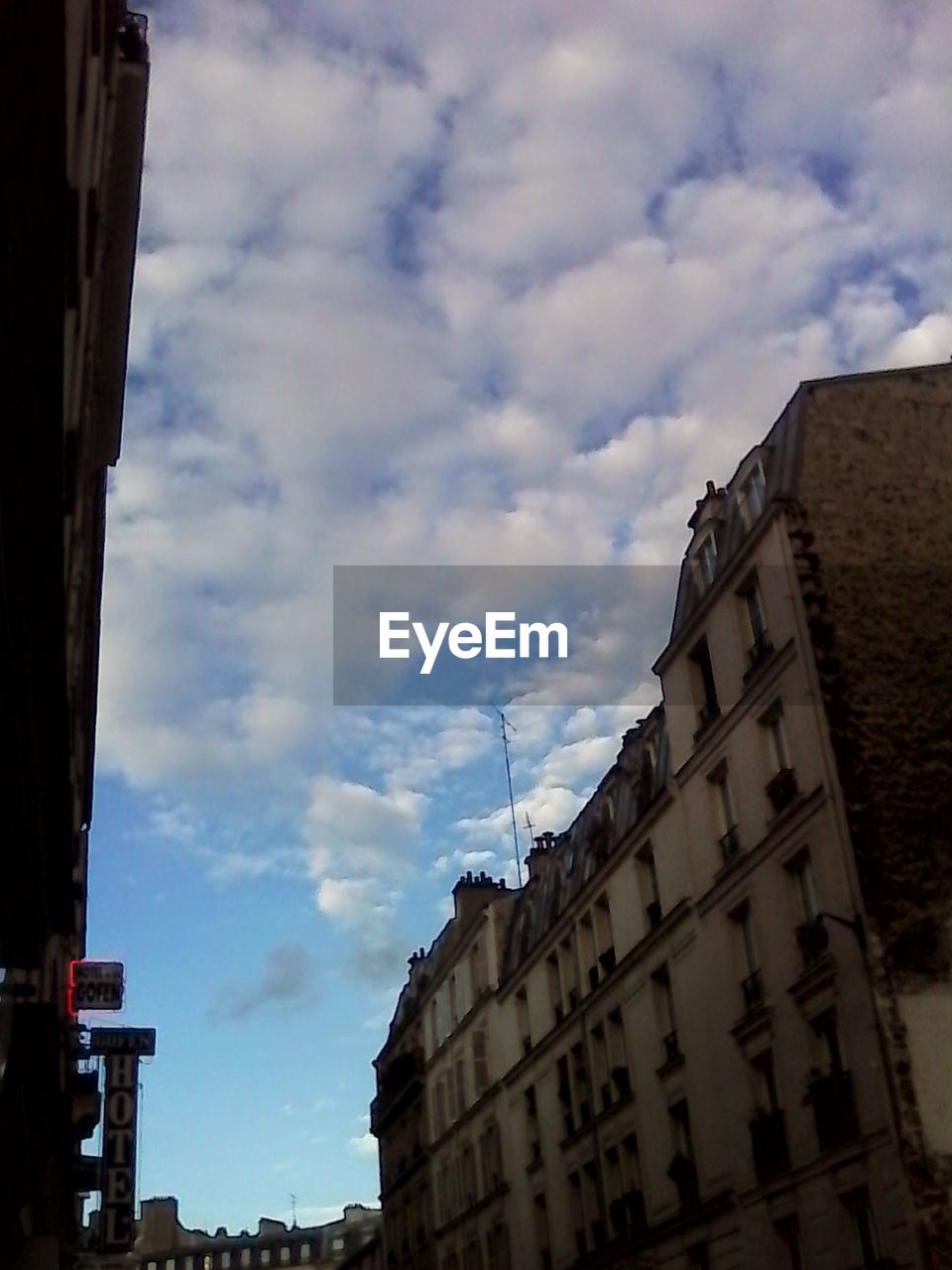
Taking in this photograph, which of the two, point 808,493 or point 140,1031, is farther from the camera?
point 140,1031

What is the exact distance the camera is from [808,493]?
30.5 m

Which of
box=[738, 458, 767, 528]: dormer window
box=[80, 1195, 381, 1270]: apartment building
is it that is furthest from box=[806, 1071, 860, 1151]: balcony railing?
box=[80, 1195, 381, 1270]: apartment building

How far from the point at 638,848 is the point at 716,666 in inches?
271

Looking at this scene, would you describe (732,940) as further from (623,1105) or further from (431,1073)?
(431,1073)

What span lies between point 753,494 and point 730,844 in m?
8.32

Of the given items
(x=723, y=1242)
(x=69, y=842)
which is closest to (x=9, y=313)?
(x=69, y=842)

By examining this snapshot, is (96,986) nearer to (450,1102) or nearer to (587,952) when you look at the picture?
(587,952)

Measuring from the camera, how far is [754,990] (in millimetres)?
29688

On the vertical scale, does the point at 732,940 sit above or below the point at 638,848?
below

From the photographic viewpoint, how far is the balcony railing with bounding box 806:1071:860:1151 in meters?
25.3

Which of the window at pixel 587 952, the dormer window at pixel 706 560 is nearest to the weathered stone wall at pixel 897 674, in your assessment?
the dormer window at pixel 706 560

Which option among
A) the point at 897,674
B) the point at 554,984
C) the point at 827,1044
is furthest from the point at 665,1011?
the point at 897,674

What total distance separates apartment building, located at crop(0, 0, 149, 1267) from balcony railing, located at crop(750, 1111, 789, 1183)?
14277 millimetres

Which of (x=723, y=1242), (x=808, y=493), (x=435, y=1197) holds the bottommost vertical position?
(x=723, y=1242)
